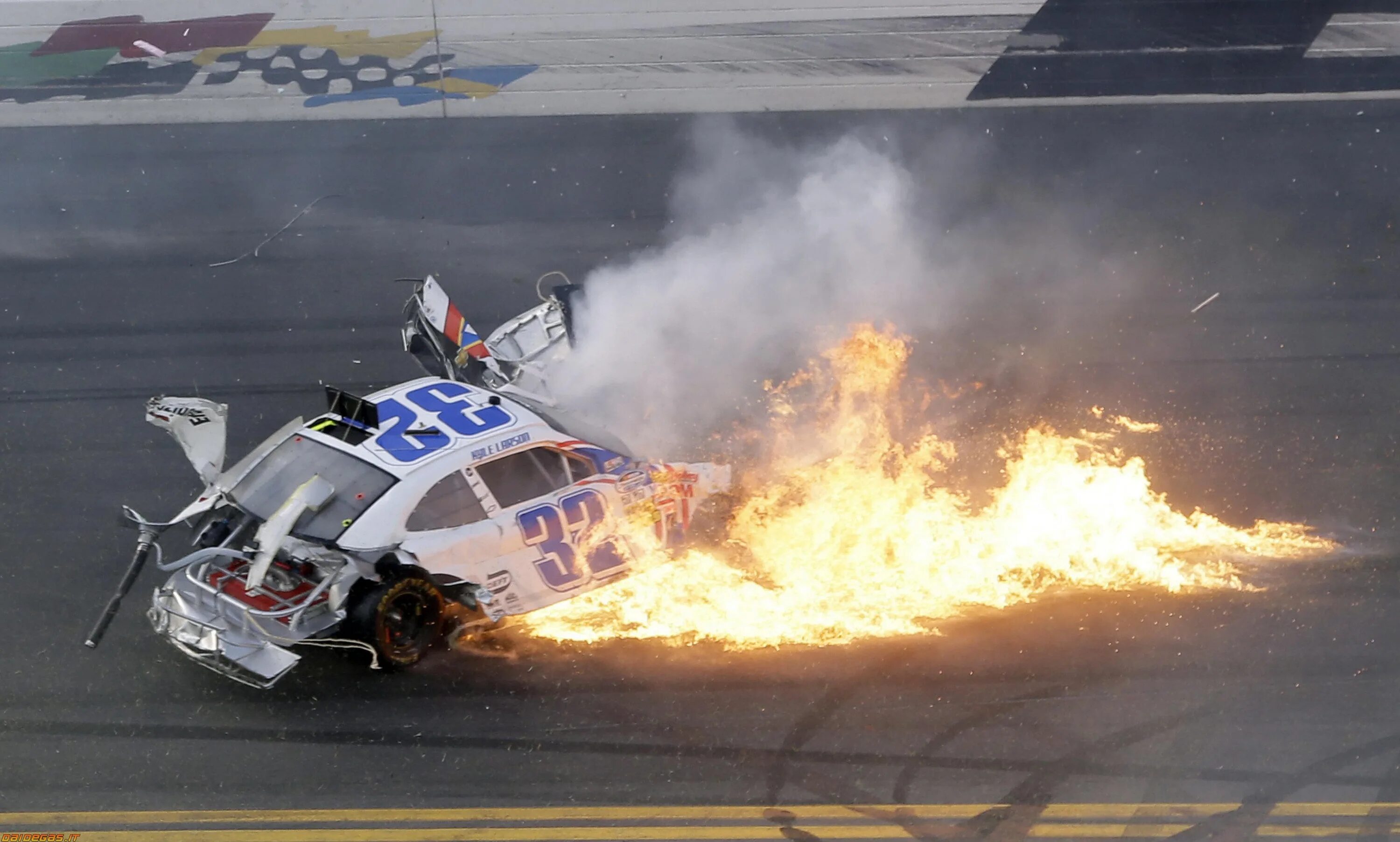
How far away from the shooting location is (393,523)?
7.65 meters

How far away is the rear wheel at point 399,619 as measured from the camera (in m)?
7.64

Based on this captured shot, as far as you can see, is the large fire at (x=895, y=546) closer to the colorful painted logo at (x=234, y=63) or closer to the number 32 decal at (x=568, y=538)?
the number 32 decal at (x=568, y=538)

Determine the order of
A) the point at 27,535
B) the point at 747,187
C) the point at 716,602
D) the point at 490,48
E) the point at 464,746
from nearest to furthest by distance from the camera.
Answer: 1. the point at 464,746
2. the point at 716,602
3. the point at 27,535
4. the point at 747,187
5. the point at 490,48

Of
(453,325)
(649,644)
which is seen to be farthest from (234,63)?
(649,644)

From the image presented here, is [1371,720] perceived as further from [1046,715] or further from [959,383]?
[959,383]

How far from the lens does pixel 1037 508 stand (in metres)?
9.34

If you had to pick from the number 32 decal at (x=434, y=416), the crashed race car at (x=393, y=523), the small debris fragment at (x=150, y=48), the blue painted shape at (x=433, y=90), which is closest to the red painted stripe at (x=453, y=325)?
the crashed race car at (x=393, y=523)

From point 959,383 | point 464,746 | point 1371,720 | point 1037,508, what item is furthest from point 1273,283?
point 464,746

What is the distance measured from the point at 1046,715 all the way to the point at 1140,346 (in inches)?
181

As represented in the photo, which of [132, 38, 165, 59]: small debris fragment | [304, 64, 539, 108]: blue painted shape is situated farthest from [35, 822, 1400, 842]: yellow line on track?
[132, 38, 165, 59]: small debris fragment

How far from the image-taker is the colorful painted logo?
14727 millimetres

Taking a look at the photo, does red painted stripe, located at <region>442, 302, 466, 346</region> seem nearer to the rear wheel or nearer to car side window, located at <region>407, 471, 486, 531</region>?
car side window, located at <region>407, 471, 486, 531</region>

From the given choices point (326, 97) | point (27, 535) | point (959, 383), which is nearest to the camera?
point (27, 535)

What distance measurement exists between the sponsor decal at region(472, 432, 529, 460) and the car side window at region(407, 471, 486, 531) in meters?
0.19
